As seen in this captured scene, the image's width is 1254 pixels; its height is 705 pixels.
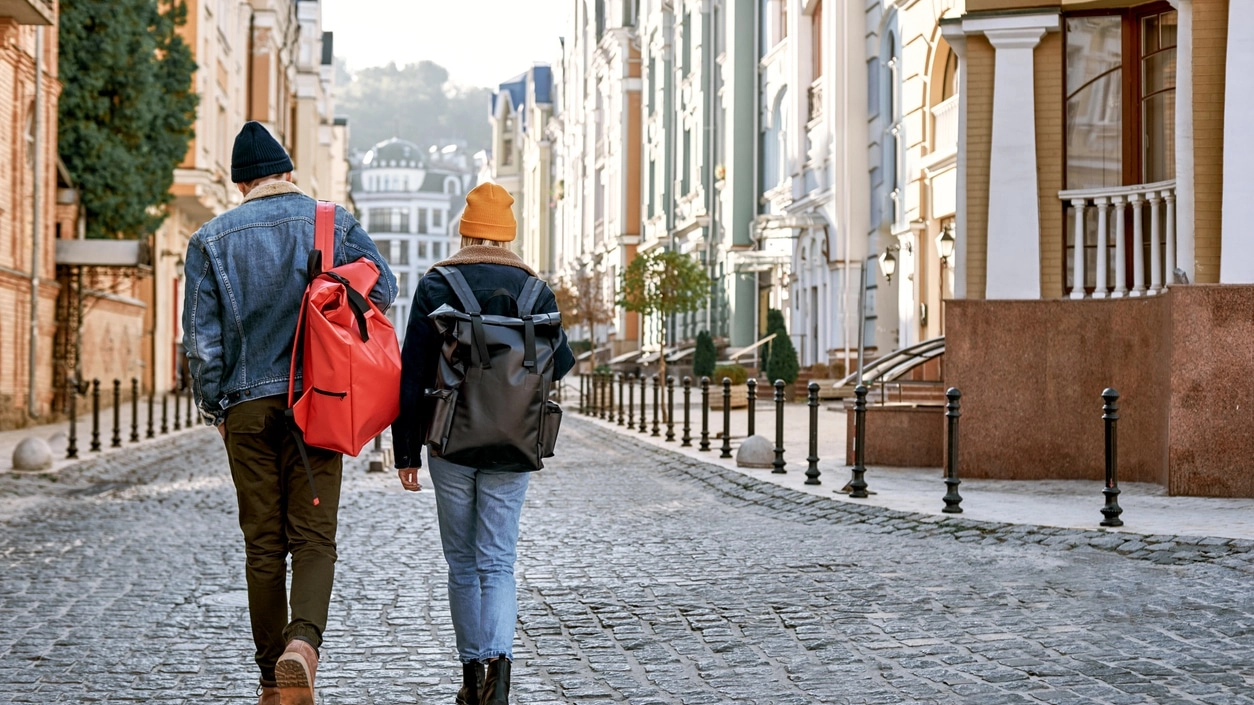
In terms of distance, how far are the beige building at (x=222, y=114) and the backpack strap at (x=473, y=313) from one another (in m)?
16.2

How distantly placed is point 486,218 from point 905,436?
35.6 feet

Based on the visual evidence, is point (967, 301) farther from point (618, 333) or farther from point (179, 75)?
point (618, 333)

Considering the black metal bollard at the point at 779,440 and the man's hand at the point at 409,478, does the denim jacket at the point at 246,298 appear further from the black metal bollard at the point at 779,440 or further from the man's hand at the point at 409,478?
the black metal bollard at the point at 779,440

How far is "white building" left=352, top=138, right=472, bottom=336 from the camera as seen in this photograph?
165125 mm

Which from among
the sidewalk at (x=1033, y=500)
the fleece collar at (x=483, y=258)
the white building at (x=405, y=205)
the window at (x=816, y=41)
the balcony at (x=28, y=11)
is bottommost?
the sidewalk at (x=1033, y=500)

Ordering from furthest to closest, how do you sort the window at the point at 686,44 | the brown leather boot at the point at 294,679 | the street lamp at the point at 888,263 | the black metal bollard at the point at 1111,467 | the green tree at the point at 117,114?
1. the window at the point at 686,44
2. the street lamp at the point at 888,263
3. the green tree at the point at 117,114
4. the black metal bollard at the point at 1111,467
5. the brown leather boot at the point at 294,679

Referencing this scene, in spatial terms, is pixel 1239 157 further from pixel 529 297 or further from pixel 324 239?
pixel 324 239

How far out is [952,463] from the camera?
11.2 m

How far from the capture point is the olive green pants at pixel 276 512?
16.8 ft

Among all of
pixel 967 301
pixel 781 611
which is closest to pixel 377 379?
pixel 781 611

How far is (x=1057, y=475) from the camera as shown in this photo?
1383 cm

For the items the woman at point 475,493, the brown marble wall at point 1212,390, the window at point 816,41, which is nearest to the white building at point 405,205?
the window at point 816,41

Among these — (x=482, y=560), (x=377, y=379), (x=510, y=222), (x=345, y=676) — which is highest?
(x=510, y=222)

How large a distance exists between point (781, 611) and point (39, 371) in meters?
21.5
